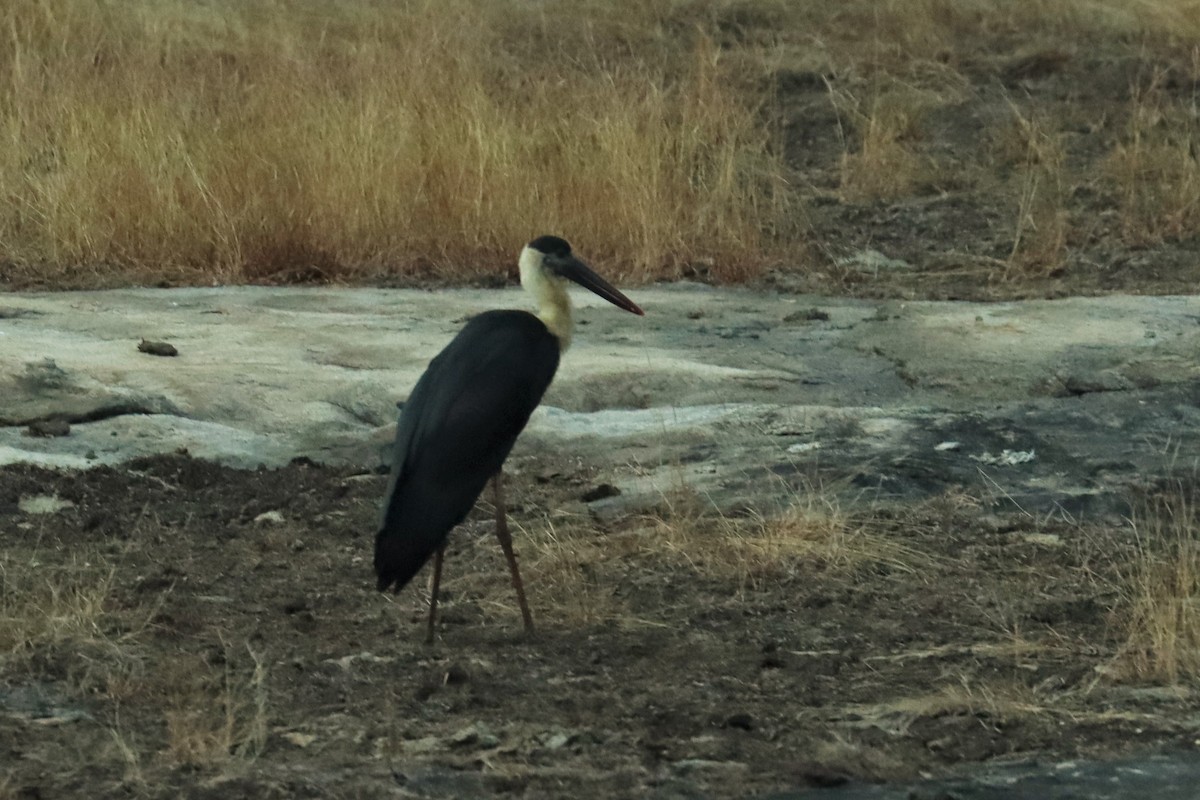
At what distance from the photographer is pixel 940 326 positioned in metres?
7.23

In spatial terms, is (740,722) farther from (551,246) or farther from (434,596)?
(551,246)

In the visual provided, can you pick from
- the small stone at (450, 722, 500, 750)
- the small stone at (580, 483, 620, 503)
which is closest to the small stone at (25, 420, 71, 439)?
the small stone at (580, 483, 620, 503)

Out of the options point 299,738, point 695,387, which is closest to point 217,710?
point 299,738

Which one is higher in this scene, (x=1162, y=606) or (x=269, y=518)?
(x=1162, y=606)

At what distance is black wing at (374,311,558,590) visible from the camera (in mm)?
3965

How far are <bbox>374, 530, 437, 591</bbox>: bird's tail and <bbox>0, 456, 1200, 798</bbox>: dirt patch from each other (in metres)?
0.23

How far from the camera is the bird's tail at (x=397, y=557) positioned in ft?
12.9

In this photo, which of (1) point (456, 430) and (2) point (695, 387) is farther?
(2) point (695, 387)

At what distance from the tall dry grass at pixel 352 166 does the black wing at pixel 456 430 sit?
389 cm

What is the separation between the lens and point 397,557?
3.93 m

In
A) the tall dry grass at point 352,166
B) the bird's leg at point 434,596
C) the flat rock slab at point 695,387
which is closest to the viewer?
the bird's leg at point 434,596

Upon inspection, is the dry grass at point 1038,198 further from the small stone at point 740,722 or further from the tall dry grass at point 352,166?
the small stone at point 740,722

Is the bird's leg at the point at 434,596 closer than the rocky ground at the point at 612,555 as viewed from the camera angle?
No

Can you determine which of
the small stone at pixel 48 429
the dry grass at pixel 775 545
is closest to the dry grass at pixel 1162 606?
the dry grass at pixel 775 545
